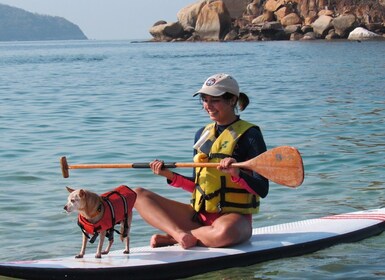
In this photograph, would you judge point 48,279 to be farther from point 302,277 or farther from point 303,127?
point 303,127

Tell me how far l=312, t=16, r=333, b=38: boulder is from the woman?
56918mm

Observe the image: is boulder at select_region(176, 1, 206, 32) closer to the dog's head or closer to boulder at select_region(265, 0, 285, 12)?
boulder at select_region(265, 0, 285, 12)

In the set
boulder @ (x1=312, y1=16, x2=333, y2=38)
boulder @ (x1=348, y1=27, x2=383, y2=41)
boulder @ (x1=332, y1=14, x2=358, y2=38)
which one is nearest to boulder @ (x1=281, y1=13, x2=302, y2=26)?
boulder @ (x1=312, y1=16, x2=333, y2=38)

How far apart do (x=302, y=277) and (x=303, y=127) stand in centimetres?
779

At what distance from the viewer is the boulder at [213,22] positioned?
227 ft

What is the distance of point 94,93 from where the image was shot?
68.7ft

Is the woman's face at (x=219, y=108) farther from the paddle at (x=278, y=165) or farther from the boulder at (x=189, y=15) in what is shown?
the boulder at (x=189, y=15)

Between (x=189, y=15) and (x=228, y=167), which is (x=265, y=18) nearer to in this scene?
(x=189, y=15)

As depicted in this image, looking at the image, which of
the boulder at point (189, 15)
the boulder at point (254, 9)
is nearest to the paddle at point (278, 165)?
the boulder at point (189, 15)

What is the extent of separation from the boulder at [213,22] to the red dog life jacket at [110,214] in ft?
212

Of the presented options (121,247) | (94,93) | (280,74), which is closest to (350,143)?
(121,247)

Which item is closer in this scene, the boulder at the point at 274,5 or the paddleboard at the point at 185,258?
the paddleboard at the point at 185,258

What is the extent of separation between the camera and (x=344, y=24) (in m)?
59.2

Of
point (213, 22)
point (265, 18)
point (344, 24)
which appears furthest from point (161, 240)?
point (265, 18)
